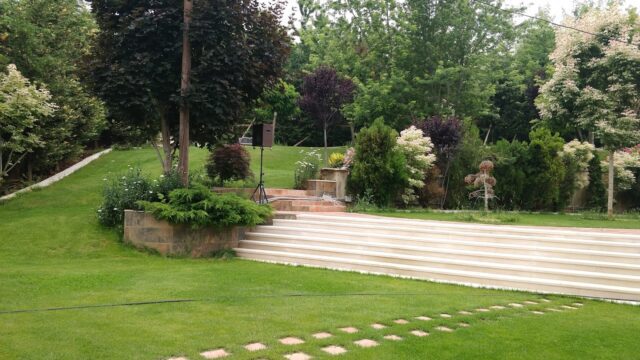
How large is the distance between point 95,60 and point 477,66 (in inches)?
565

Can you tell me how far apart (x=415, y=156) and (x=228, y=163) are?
179 inches

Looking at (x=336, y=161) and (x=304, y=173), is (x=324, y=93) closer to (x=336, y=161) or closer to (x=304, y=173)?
(x=336, y=161)

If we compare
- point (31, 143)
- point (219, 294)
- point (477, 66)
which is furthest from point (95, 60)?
point (477, 66)

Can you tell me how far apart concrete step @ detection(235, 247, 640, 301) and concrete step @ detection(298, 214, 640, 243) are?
4.07 feet

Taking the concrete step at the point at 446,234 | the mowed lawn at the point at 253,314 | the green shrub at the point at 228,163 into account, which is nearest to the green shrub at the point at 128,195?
the mowed lawn at the point at 253,314

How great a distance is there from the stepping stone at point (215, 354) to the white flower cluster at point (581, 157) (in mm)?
12964

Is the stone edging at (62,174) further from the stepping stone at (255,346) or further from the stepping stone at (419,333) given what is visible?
the stepping stone at (419,333)

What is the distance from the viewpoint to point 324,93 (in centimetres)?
1555

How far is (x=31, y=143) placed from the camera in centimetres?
1341

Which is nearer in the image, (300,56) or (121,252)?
(121,252)

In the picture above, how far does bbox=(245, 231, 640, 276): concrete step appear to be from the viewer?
6.50 metres

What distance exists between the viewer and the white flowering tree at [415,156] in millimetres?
12555

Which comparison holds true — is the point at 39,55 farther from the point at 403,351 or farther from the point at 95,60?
the point at 403,351

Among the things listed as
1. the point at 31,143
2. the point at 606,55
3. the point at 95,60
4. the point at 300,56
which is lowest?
the point at 31,143
